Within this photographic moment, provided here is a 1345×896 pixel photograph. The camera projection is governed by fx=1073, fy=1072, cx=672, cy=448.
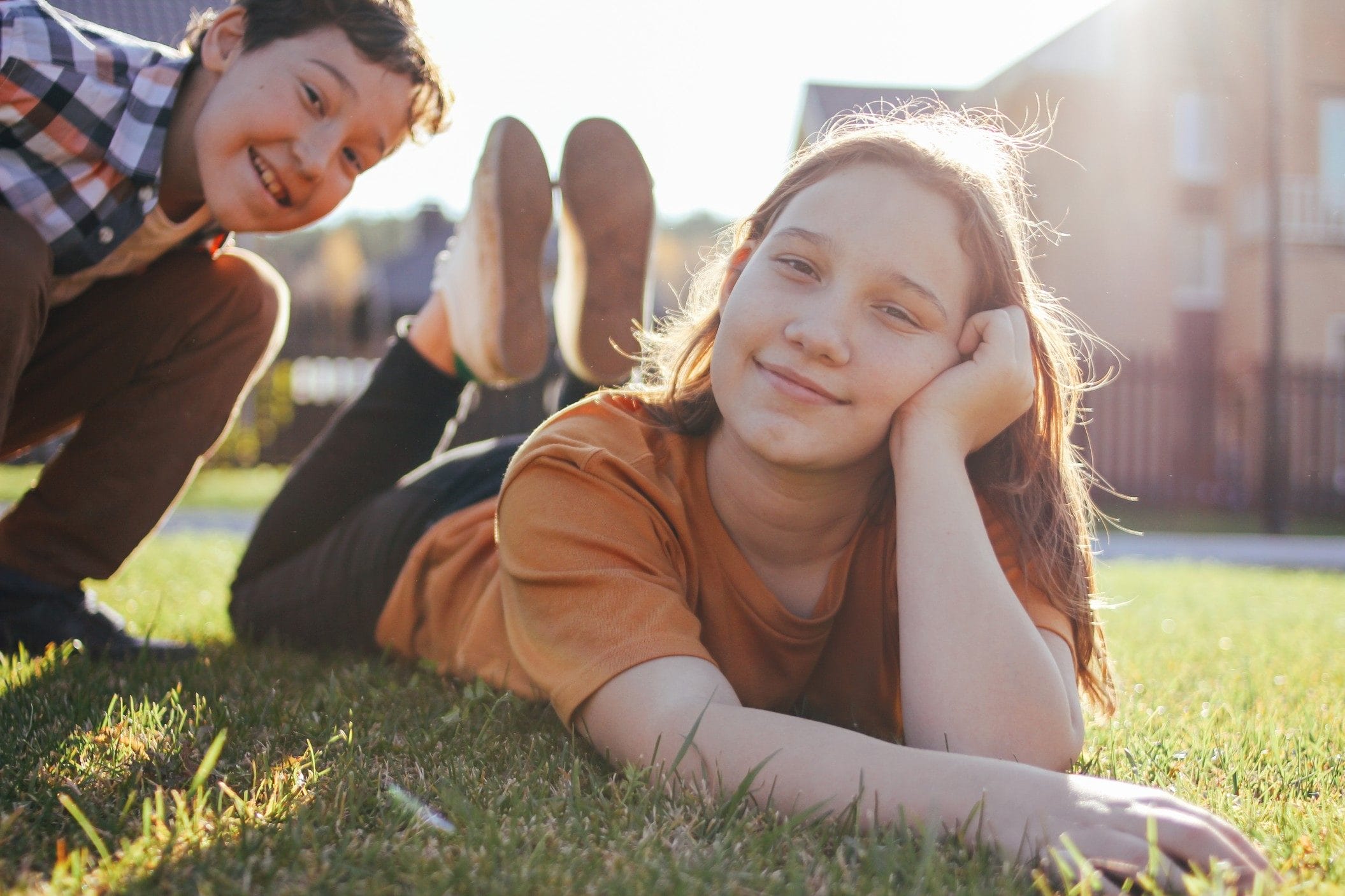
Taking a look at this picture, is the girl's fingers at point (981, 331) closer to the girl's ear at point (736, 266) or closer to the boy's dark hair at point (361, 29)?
the girl's ear at point (736, 266)

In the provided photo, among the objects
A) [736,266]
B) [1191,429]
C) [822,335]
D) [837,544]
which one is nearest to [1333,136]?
[1191,429]

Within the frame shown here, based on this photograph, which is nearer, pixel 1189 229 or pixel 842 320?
pixel 842 320

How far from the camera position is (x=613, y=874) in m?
1.19

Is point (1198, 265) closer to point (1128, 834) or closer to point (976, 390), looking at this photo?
point (976, 390)

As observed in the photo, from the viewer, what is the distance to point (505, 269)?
2.90m

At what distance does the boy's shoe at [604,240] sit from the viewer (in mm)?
3025

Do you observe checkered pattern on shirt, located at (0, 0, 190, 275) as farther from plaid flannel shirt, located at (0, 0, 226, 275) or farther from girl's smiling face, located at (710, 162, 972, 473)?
girl's smiling face, located at (710, 162, 972, 473)

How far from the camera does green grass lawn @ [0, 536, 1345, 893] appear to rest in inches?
46.5

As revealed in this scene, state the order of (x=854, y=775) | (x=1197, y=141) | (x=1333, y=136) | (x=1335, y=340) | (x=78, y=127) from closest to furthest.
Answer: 1. (x=854, y=775)
2. (x=78, y=127)
3. (x=1333, y=136)
4. (x=1335, y=340)
5. (x=1197, y=141)

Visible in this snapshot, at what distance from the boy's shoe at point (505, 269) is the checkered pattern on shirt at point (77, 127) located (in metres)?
0.80

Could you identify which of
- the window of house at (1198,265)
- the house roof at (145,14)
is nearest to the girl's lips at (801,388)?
the house roof at (145,14)

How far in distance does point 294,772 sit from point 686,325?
4.32 feet

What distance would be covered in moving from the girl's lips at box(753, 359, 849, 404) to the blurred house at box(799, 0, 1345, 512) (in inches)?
475

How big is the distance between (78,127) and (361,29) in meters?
0.71
